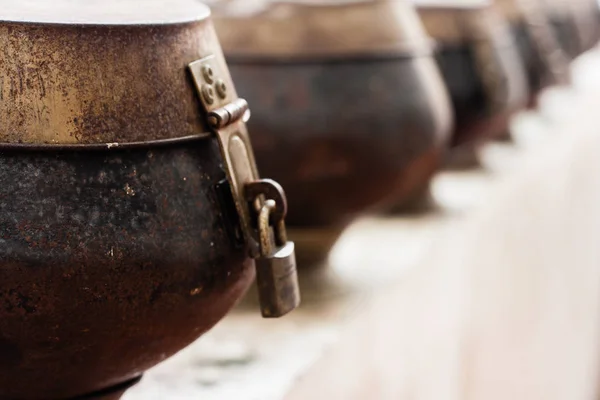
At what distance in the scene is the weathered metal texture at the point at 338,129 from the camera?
1444mm

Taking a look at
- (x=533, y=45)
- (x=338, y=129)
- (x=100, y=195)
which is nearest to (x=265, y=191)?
(x=100, y=195)

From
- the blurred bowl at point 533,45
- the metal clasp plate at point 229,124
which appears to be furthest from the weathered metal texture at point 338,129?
the blurred bowl at point 533,45

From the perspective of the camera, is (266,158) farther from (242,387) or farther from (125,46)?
(125,46)

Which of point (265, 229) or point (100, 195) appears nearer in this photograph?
point (100, 195)

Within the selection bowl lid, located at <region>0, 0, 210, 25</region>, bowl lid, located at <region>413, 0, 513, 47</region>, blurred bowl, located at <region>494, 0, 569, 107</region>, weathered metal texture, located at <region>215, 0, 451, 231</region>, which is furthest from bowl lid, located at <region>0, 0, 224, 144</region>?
blurred bowl, located at <region>494, 0, 569, 107</region>

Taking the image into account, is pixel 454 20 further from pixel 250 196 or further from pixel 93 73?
pixel 93 73

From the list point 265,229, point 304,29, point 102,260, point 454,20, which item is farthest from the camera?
point 454,20

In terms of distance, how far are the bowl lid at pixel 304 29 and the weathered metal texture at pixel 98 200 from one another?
1.73 feet

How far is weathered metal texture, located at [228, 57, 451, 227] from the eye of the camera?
4.74 ft

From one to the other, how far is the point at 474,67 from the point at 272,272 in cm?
125

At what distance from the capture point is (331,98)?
1.48m

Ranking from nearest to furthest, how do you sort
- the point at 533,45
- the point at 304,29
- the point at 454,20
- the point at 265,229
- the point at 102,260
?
the point at 102,260 < the point at 265,229 < the point at 304,29 < the point at 454,20 < the point at 533,45

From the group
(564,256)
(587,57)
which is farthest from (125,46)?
(587,57)

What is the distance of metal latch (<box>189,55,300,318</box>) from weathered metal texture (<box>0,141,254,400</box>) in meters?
0.02
